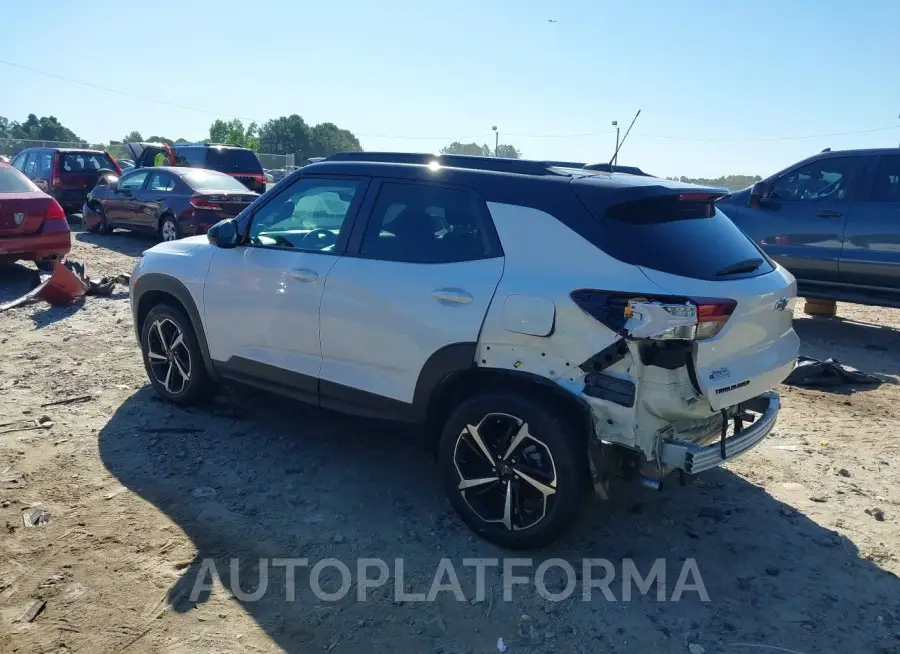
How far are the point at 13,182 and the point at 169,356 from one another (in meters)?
5.71

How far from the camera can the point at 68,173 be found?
16844 mm

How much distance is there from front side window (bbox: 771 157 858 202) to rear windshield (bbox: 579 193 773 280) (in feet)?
17.6

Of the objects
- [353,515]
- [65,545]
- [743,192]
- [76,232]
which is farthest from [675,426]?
[76,232]

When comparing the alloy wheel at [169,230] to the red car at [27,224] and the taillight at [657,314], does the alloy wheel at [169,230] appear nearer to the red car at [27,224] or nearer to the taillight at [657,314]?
the red car at [27,224]

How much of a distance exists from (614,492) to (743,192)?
6114 mm

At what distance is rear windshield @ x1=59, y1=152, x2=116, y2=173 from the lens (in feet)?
55.2

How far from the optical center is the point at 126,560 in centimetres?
335

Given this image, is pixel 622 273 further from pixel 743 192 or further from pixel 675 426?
pixel 743 192

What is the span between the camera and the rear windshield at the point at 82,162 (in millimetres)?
16828

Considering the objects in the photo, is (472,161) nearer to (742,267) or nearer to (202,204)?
(742,267)

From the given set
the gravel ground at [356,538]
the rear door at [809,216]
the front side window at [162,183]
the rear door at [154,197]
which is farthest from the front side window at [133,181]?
the rear door at [809,216]

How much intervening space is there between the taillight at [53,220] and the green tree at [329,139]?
57.7 metres

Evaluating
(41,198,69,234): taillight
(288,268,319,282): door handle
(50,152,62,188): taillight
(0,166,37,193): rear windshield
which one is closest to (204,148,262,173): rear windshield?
(50,152,62,188): taillight

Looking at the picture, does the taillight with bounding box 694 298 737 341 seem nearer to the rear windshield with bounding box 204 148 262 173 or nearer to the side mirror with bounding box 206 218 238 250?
the side mirror with bounding box 206 218 238 250
